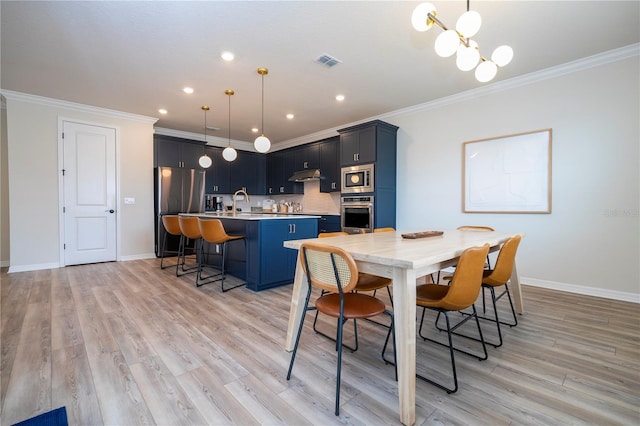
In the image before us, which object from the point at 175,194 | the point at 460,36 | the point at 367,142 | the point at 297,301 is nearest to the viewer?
the point at 460,36

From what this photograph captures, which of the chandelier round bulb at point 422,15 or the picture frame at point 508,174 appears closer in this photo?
the chandelier round bulb at point 422,15

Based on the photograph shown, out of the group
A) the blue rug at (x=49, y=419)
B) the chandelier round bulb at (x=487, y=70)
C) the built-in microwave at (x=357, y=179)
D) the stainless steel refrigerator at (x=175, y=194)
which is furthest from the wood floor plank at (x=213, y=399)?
the stainless steel refrigerator at (x=175, y=194)

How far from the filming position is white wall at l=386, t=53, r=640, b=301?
3.01m

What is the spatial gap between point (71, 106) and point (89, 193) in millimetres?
1400

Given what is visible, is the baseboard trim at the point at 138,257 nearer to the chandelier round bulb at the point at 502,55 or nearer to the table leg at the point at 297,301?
the table leg at the point at 297,301

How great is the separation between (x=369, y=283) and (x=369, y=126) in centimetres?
324

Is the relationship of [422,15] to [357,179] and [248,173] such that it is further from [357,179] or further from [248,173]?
[248,173]

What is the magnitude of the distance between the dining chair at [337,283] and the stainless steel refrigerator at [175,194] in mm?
4572

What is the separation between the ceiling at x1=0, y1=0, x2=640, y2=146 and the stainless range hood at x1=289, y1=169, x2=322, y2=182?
1782 mm

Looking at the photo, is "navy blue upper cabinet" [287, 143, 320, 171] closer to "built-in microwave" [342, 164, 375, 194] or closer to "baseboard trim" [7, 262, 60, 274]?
"built-in microwave" [342, 164, 375, 194]

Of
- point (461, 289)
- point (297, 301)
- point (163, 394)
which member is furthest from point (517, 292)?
point (163, 394)

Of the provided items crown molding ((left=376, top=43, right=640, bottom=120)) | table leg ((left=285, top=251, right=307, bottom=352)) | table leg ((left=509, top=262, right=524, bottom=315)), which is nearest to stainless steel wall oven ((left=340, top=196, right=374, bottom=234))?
crown molding ((left=376, top=43, right=640, bottom=120))

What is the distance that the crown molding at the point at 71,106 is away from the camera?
4094mm

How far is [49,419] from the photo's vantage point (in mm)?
1325
